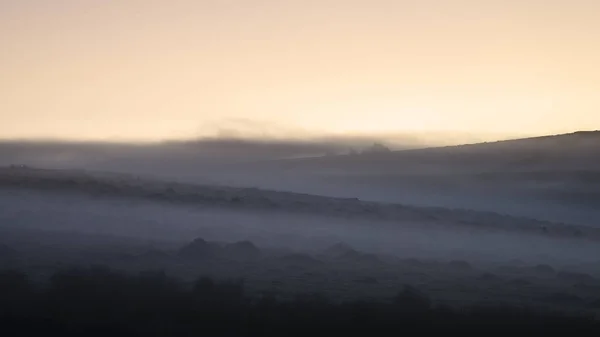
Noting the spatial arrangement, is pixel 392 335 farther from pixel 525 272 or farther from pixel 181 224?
pixel 181 224

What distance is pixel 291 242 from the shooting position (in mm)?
17750

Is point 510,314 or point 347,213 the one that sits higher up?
point 347,213

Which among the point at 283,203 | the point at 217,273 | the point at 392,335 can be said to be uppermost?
the point at 283,203

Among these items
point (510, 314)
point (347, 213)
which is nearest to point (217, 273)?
point (347, 213)

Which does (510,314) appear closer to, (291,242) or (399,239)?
(399,239)

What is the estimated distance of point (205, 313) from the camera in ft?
51.2

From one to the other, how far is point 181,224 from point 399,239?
17.2 ft

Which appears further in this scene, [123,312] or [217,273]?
[217,273]

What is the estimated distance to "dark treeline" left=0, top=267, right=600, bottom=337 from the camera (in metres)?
15.1

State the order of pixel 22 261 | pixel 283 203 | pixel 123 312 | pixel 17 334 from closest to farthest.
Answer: pixel 17 334 < pixel 123 312 < pixel 22 261 < pixel 283 203

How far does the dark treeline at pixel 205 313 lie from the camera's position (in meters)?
15.1

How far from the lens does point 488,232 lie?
1822 cm

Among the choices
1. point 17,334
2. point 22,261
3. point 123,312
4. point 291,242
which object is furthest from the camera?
point 291,242

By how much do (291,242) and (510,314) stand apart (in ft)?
17.0
